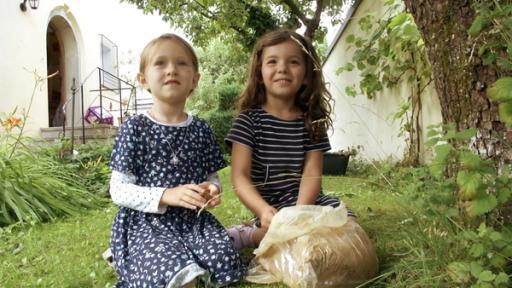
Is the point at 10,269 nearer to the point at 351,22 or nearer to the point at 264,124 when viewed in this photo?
the point at 264,124

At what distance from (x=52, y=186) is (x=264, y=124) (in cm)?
232

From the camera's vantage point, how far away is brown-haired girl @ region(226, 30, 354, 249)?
2070 mm

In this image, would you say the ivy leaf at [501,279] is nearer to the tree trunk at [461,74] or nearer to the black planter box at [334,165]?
the tree trunk at [461,74]

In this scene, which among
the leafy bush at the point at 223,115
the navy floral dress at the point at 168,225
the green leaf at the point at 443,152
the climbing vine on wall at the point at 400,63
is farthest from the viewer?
the leafy bush at the point at 223,115

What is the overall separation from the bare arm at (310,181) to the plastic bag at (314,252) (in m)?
0.27

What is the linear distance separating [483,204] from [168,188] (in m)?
1.14

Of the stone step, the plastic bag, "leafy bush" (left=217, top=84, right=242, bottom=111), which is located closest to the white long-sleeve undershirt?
the plastic bag

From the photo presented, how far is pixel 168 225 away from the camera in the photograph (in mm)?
1836

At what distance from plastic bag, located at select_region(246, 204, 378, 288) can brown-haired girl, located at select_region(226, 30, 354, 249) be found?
34 centimetres

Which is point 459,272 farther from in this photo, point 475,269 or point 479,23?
point 479,23

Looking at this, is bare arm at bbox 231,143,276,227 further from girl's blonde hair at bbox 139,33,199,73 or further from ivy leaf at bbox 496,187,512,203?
ivy leaf at bbox 496,187,512,203

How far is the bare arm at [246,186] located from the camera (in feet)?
6.04

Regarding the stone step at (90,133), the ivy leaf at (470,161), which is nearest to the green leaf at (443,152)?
the ivy leaf at (470,161)

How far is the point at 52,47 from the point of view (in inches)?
444
